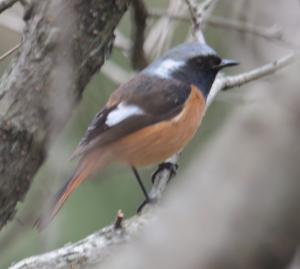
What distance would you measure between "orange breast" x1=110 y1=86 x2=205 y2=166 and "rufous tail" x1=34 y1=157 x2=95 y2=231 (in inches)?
10.2

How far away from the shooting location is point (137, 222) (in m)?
2.98

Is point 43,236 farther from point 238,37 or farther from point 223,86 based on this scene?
point 238,37

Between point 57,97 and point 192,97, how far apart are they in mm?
1193

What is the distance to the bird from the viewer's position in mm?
3639

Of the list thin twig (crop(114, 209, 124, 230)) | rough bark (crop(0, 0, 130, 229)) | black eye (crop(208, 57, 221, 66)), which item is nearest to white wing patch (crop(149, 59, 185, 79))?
black eye (crop(208, 57, 221, 66))

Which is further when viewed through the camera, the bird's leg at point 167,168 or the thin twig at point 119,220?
the bird's leg at point 167,168

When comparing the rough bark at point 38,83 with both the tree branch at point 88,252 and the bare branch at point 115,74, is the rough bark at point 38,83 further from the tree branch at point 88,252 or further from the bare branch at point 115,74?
the bare branch at point 115,74

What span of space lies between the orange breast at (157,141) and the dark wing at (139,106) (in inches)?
1.7

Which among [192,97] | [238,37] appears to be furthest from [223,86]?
[238,37]

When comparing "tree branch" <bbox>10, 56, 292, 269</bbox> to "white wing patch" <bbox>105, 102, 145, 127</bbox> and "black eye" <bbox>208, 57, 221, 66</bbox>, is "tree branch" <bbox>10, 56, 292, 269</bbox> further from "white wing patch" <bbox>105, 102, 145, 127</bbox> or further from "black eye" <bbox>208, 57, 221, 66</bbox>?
"black eye" <bbox>208, 57, 221, 66</bbox>

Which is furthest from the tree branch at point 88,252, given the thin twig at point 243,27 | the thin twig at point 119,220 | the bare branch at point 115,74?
the bare branch at point 115,74

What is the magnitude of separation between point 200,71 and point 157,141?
69 centimetres

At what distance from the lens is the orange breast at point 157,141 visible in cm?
377

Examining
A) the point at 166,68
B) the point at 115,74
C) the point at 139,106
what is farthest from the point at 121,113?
the point at 115,74
